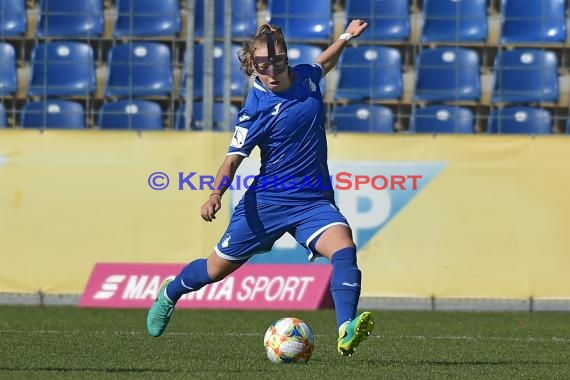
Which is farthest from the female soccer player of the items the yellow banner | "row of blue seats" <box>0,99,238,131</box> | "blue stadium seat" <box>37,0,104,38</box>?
"blue stadium seat" <box>37,0,104,38</box>

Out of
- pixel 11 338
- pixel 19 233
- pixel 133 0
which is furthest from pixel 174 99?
pixel 11 338

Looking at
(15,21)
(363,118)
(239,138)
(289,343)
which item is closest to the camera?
(289,343)

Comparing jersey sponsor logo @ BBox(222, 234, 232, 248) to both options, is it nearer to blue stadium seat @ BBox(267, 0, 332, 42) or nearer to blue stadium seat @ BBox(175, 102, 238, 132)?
blue stadium seat @ BBox(175, 102, 238, 132)

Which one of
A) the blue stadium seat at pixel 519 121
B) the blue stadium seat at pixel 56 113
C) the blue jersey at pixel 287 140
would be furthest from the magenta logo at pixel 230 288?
the blue jersey at pixel 287 140

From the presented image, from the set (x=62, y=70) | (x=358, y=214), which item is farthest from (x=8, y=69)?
(x=358, y=214)

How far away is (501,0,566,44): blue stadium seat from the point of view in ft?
51.7

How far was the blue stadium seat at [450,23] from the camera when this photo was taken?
1585 cm

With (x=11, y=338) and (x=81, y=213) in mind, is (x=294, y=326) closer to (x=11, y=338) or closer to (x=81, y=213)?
(x=11, y=338)

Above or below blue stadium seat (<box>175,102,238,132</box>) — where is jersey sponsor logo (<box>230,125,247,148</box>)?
above

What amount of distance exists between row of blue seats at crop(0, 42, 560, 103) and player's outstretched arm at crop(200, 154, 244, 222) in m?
7.39

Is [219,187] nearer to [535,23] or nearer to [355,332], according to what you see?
[355,332]

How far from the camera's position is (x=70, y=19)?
52.1 ft

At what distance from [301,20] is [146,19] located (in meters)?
1.90

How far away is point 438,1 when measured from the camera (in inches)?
632
